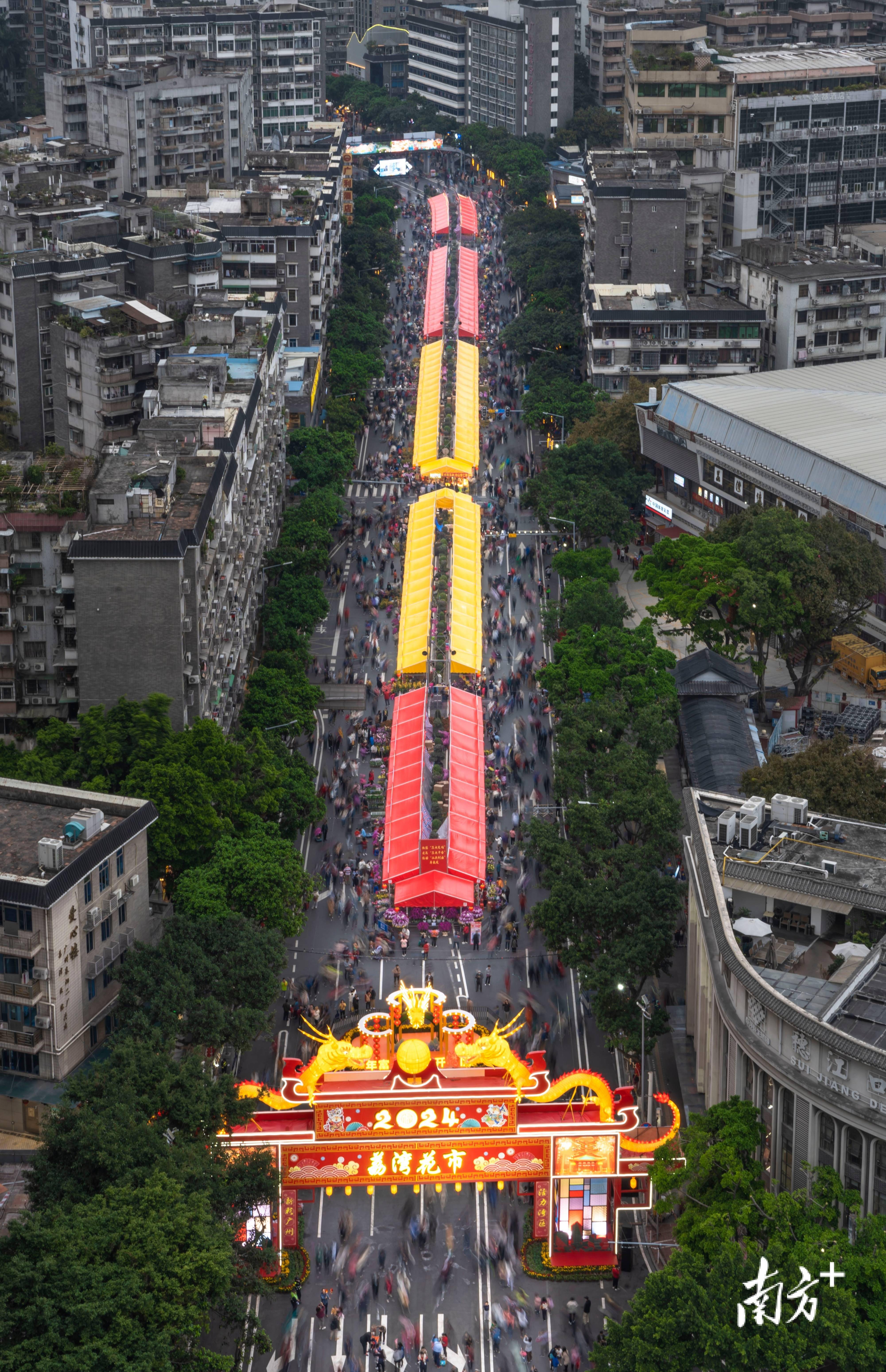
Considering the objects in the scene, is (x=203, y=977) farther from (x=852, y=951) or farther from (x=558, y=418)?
(x=558, y=418)

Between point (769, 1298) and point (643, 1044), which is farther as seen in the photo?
point (643, 1044)

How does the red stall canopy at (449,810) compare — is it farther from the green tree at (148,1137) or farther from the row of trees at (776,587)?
the green tree at (148,1137)

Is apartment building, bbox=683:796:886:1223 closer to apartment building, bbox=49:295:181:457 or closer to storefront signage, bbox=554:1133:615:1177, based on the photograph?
storefront signage, bbox=554:1133:615:1177

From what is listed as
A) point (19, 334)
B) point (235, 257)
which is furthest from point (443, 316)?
point (19, 334)

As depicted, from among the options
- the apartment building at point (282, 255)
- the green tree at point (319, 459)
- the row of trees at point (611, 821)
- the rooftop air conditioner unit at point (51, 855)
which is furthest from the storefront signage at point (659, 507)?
the rooftop air conditioner unit at point (51, 855)

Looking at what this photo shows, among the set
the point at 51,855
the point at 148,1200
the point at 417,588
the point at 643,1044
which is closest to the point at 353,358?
the point at 417,588
